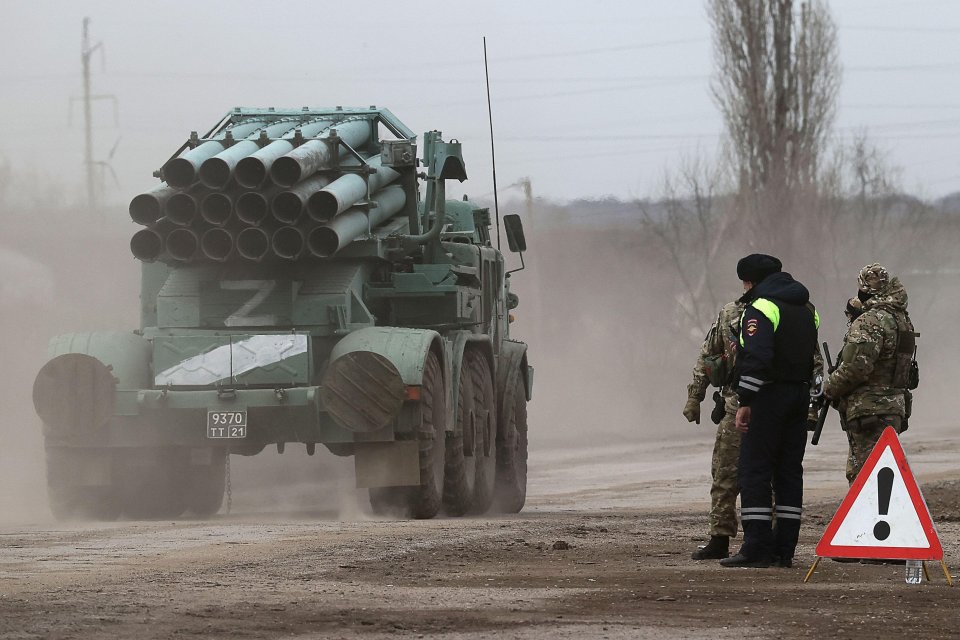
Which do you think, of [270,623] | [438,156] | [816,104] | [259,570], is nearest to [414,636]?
[270,623]

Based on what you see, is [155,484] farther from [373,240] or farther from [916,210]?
[916,210]

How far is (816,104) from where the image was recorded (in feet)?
151

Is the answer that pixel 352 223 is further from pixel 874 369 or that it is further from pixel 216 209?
pixel 874 369

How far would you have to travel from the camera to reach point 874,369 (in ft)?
40.1

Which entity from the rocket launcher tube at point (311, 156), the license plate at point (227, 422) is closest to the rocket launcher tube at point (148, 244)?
the rocket launcher tube at point (311, 156)

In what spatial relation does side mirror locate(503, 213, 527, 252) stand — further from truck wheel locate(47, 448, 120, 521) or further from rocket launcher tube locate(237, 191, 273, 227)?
truck wheel locate(47, 448, 120, 521)

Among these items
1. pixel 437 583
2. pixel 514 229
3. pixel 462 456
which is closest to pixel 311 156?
pixel 462 456

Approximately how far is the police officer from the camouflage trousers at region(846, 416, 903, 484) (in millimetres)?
904

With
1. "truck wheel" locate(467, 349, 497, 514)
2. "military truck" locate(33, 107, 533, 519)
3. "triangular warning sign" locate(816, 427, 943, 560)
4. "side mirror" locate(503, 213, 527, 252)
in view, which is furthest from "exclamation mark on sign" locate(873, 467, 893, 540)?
"side mirror" locate(503, 213, 527, 252)

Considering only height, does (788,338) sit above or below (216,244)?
below

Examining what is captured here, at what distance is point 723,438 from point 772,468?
63cm

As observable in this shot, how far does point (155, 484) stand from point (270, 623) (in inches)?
330

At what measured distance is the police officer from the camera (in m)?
11.2

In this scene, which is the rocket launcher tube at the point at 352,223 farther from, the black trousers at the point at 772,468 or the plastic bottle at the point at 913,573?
the plastic bottle at the point at 913,573
